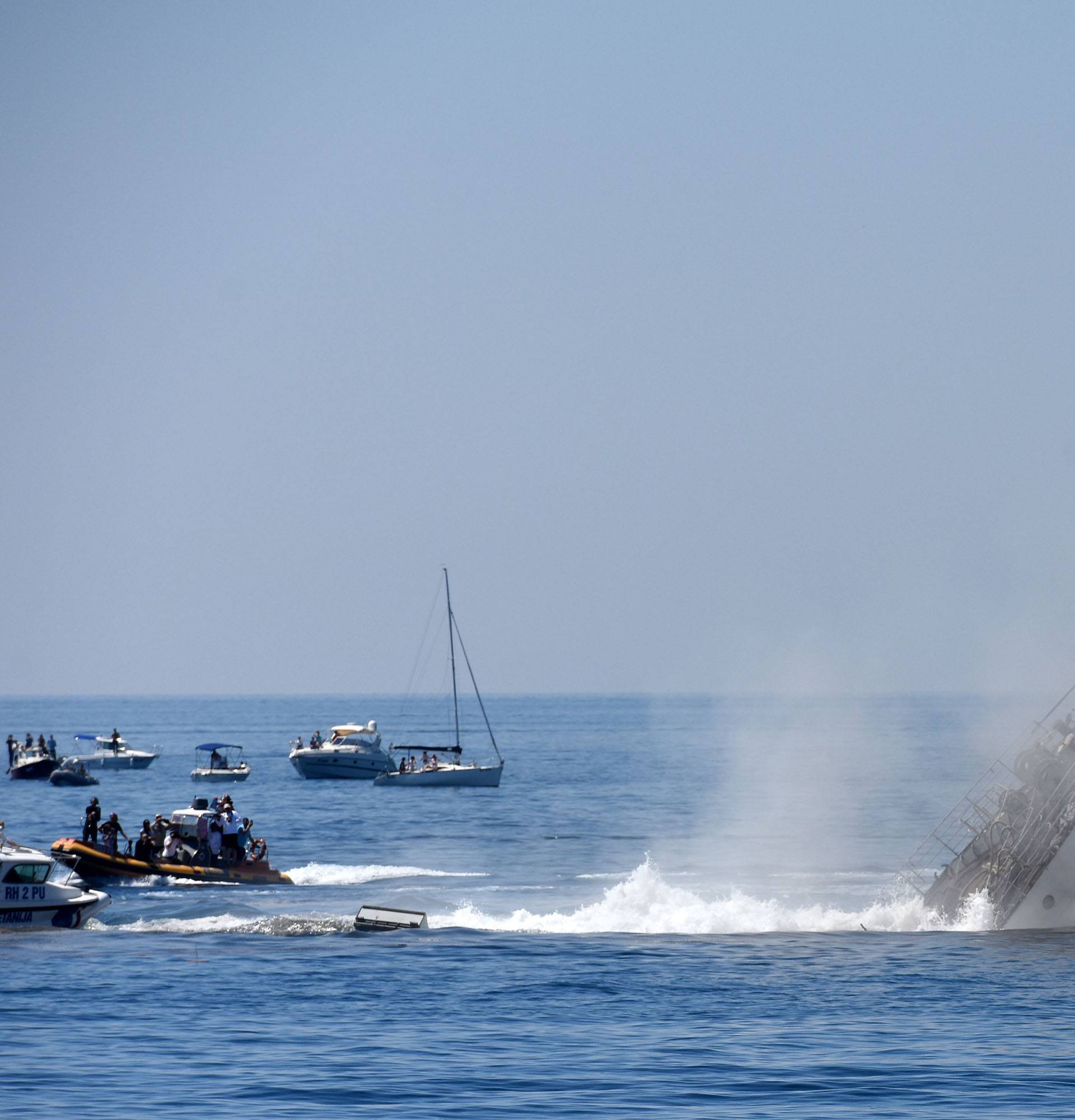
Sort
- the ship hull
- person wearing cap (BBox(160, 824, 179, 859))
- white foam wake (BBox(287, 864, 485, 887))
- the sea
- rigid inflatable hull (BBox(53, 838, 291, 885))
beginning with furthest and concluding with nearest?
white foam wake (BBox(287, 864, 485, 887))
person wearing cap (BBox(160, 824, 179, 859))
rigid inflatable hull (BBox(53, 838, 291, 885))
the ship hull
the sea

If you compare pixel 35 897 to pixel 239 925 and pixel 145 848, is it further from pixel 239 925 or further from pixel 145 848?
pixel 145 848

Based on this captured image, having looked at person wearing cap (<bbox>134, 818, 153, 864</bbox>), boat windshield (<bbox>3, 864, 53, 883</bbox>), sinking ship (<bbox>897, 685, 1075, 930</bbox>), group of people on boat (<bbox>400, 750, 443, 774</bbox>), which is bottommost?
A: group of people on boat (<bbox>400, 750, 443, 774</bbox>)

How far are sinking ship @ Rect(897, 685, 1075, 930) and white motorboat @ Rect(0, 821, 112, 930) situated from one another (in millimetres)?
24417

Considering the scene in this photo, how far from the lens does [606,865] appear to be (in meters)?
66.9

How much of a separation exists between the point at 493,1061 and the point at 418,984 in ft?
26.7

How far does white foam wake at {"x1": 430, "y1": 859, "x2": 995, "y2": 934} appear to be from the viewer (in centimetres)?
4609

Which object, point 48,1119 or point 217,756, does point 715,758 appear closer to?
point 217,756

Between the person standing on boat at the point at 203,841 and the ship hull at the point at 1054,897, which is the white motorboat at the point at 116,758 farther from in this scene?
the ship hull at the point at 1054,897

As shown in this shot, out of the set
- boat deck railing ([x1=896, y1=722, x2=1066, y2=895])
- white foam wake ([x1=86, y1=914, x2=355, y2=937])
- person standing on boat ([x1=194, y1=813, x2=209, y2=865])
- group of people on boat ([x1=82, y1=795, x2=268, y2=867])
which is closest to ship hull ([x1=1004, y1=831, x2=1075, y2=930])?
boat deck railing ([x1=896, y1=722, x2=1066, y2=895])

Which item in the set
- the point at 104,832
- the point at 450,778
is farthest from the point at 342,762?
the point at 104,832

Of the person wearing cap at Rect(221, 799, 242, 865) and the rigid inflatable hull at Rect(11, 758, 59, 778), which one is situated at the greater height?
the person wearing cap at Rect(221, 799, 242, 865)

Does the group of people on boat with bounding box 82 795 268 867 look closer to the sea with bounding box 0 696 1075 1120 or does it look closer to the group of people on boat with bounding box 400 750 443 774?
the sea with bounding box 0 696 1075 1120

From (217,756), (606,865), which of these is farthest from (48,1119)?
(217,756)

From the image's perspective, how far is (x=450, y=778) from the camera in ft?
408
